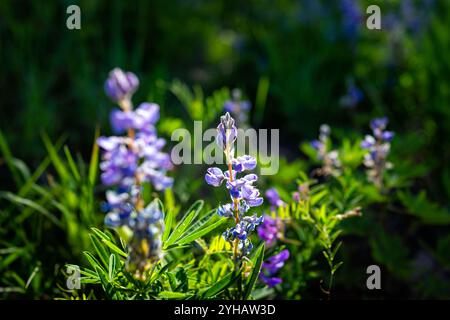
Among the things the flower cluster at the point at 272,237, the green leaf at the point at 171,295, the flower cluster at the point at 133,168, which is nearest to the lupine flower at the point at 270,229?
the flower cluster at the point at 272,237

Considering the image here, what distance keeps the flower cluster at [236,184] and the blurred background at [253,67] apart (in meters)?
1.12

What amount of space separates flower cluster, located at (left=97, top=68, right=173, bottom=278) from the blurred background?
1.32 meters

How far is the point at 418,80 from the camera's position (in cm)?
306

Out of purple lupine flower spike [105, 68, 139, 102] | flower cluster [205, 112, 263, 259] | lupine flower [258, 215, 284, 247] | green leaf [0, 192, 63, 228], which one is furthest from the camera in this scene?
green leaf [0, 192, 63, 228]

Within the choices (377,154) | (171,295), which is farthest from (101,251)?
(377,154)

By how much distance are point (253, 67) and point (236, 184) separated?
2.20 metres

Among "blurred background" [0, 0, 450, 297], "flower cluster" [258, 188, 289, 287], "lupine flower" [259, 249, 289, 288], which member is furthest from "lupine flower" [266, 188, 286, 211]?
"blurred background" [0, 0, 450, 297]

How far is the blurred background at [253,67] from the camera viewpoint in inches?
113

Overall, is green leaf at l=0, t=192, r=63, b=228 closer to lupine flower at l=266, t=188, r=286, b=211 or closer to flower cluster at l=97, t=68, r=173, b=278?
lupine flower at l=266, t=188, r=286, b=211

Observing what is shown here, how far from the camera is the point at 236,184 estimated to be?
4.78ft

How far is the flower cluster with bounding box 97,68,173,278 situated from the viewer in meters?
1.18

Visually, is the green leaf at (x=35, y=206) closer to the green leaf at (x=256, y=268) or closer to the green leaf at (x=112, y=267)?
the green leaf at (x=112, y=267)

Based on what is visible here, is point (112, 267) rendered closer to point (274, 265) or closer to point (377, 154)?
point (274, 265)
